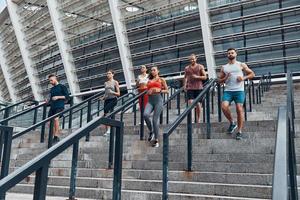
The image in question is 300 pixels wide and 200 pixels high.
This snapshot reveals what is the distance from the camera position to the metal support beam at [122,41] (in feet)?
72.2

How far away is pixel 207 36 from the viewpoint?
1912 cm

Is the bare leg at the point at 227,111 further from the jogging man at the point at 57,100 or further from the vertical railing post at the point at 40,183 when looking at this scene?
the vertical railing post at the point at 40,183

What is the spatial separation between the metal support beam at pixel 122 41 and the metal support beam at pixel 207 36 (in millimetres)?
5113

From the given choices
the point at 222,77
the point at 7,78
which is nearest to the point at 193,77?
the point at 222,77

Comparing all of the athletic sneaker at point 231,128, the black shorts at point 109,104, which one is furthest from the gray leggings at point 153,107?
the black shorts at point 109,104

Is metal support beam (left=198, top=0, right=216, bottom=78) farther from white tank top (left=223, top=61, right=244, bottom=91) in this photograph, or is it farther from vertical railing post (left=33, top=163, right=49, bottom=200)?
vertical railing post (left=33, top=163, right=49, bottom=200)

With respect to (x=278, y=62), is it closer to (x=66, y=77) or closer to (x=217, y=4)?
(x=217, y=4)

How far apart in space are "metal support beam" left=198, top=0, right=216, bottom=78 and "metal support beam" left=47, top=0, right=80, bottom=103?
10461 millimetres

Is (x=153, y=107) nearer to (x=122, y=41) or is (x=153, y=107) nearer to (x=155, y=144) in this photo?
(x=155, y=144)

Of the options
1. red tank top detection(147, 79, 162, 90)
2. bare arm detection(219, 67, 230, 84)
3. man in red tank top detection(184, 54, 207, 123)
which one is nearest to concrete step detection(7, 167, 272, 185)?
red tank top detection(147, 79, 162, 90)

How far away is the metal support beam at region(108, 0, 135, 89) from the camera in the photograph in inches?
867

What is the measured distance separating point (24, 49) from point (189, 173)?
2815 centimetres

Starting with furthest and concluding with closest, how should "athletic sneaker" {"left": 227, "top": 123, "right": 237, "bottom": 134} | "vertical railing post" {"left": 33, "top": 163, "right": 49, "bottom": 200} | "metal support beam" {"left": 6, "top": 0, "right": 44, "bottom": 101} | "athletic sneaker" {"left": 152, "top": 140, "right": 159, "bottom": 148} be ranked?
"metal support beam" {"left": 6, "top": 0, "right": 44, "bottom": 101} < "athletic sneaker" {"left": 152, "top": 140, "right": 159, "bottom": 148} < "athletic sneaker" {"left": 227, "top": 123, "right": 237, "bottom": 134} < "vertical railing post" {"left": 33, "top": 163, "right": 49, "bottom": 200}

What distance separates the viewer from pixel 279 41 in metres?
18.2
